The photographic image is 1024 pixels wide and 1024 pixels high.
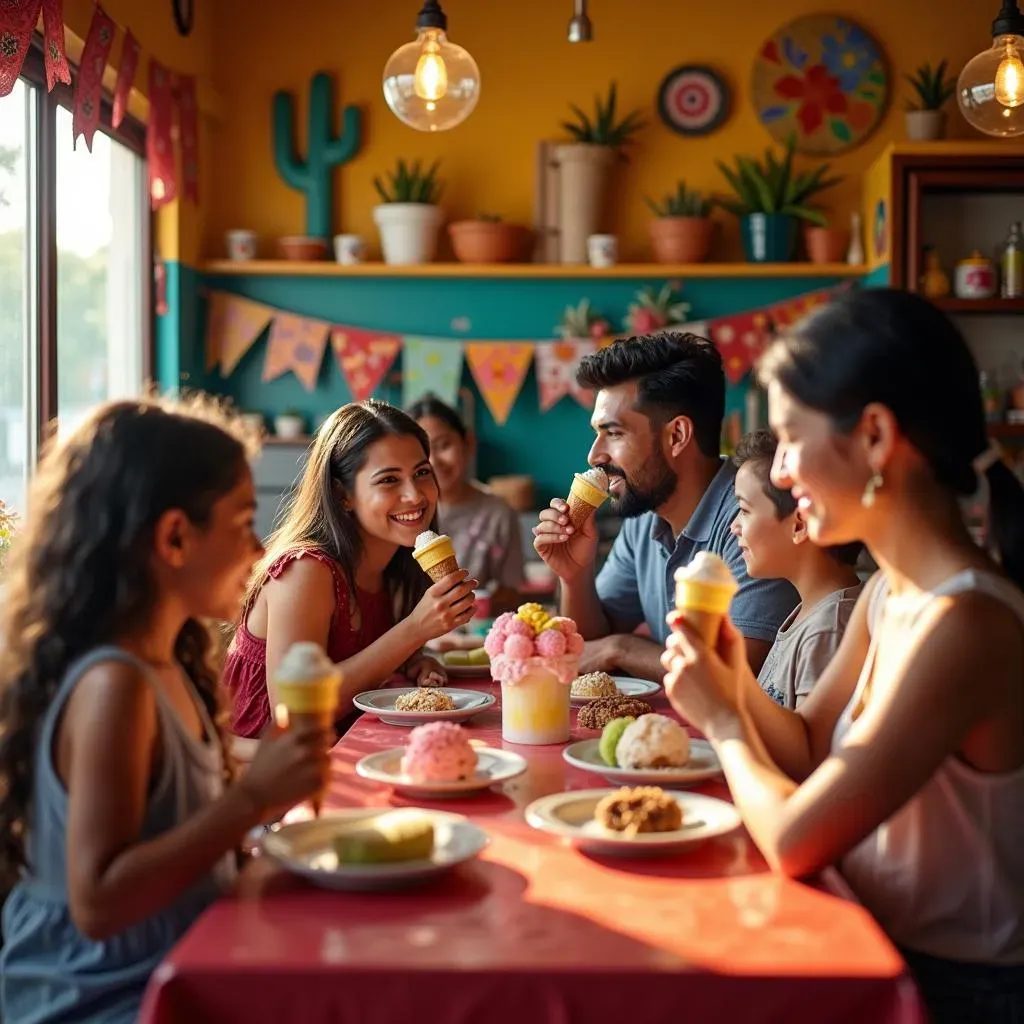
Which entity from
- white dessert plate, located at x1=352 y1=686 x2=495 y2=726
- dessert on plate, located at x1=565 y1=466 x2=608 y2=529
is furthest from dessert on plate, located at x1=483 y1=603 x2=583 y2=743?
dessert on plate, located at x1=565 y1=466 x2=608 y2=529

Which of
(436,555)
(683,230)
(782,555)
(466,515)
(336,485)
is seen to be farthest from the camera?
(683,230)

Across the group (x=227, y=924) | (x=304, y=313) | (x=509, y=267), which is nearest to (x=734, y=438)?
(x=509, y=267)

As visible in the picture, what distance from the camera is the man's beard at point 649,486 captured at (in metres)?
3.32

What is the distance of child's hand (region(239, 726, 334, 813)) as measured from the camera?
4.82ft

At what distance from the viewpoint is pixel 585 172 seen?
5.91 metres

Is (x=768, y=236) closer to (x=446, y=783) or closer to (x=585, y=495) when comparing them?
(x=585, y=495)

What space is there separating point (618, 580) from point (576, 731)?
4.24 feet

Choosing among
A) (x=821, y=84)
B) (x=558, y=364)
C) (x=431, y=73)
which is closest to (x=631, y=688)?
(x=431, y=73)

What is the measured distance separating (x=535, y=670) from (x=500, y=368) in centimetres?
397

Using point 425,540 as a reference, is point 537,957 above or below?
below

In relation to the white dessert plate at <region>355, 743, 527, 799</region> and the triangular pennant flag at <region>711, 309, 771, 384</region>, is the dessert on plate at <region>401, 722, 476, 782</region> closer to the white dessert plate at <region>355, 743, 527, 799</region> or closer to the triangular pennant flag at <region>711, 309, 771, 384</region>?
the white dessert plate at <region>355, 743, 527, 799</region>

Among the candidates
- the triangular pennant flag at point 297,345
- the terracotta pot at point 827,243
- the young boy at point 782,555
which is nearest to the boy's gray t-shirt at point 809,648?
the young boy at point 782,555

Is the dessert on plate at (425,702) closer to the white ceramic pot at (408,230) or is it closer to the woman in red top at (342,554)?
the woman in red top at (342,554)

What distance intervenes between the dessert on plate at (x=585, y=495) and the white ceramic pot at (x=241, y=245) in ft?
10.7
